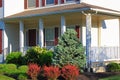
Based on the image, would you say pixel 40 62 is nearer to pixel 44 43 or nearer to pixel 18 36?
pixel 44 43

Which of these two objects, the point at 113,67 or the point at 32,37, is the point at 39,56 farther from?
the point at 32,37

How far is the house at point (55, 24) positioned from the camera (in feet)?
72.3

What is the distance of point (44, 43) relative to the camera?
2669 cm

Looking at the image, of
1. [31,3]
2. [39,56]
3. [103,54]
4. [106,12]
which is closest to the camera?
[106,12]

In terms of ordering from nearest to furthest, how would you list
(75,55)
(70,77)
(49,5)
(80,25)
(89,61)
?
(70,77)
(75,55)
(89,61)
(80,25)
(49,5)

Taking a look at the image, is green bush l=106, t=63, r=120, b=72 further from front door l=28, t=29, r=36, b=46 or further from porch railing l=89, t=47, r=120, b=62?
front door l=28, t=29, r=36, b=46

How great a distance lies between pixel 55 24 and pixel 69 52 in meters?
9.58

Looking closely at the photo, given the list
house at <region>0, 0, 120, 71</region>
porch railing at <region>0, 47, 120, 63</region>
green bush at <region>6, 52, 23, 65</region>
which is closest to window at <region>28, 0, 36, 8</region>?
house at <region>0, 0, 120, 71</region>

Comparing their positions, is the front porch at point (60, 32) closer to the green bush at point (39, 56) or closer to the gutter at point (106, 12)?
the gutter at point (106, 12)

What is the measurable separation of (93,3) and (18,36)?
7.76 meters

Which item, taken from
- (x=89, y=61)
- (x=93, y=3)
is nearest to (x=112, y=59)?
(x=89, y=61)

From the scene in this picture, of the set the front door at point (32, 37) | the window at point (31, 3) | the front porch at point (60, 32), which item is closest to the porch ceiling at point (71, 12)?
the front porch at point (60, 32)

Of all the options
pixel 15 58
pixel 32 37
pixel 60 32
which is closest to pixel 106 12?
pixel 60 32

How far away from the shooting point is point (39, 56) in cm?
2189
